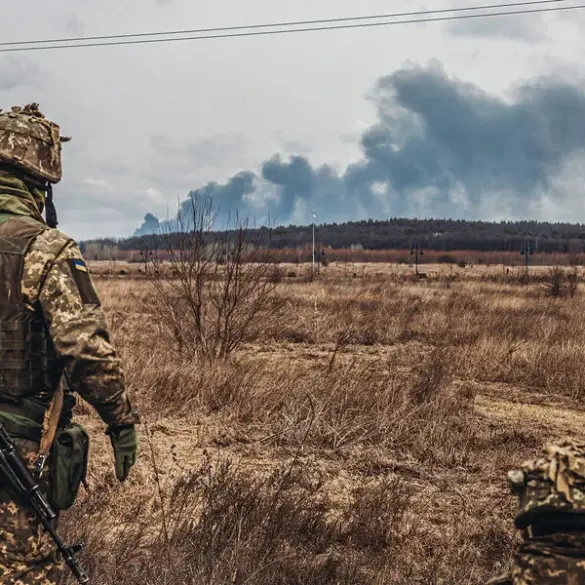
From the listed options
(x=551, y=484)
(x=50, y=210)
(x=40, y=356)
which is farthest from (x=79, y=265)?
(x=551, y=484)

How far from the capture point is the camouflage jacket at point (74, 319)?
86.0 inches

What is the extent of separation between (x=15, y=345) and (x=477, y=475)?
12.3 feet

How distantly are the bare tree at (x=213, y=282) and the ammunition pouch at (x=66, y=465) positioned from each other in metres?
5.77

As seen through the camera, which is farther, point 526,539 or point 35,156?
point 35,156

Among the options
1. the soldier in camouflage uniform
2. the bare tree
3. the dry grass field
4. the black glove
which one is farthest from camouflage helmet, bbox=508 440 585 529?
the bare tree

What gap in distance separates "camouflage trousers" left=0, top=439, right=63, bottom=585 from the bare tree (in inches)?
234

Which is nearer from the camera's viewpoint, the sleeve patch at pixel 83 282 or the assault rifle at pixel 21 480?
the assault rifle at pixel 21 480

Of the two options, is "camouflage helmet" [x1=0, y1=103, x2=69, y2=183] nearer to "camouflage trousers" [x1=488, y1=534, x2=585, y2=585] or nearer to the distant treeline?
"camouflage trousers" [x1=488, y1=534, x2=585, y2=585]

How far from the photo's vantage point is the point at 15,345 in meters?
2.24

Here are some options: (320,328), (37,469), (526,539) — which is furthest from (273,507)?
(320,328)

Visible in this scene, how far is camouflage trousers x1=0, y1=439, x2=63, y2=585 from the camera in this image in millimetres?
2172

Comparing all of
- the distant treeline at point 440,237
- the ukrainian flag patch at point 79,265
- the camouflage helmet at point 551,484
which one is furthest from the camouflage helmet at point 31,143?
the distant treeline at point 440,237

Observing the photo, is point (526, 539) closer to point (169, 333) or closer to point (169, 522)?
point (169, 522)

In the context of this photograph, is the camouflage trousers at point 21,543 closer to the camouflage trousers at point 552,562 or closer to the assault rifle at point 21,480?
the assault rifle at point 21,480
